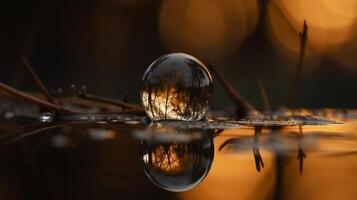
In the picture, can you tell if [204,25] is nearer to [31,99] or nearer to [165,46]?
[165,46]

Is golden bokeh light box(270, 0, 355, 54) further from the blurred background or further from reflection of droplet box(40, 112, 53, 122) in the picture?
reflection of droplet box(40, 112, 53, 122)

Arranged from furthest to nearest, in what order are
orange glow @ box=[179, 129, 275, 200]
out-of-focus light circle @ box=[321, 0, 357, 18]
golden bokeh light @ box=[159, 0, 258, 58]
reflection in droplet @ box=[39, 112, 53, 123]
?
1. golden bokeh light @ box=[159, 0, 258, 58]
2. out-of-focus light circle @ box=[321, 0, 357, 18]
3. reflection in droplet @ box=[39, 112, 53, 123]
4. orange glow @ box=[179, 129, 275, 200]

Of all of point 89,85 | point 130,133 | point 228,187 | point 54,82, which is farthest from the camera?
point 89,85

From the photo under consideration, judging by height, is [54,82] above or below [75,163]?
above

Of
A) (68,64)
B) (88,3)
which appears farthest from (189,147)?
(88,3)

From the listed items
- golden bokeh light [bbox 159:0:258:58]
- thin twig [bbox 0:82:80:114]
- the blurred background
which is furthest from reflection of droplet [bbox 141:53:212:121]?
golden bokeh light [bbox 159:0:258:58]

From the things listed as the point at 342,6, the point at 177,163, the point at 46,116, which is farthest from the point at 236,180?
the point at 342,6

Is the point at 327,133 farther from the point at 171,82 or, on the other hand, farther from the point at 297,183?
the point at 297,183
